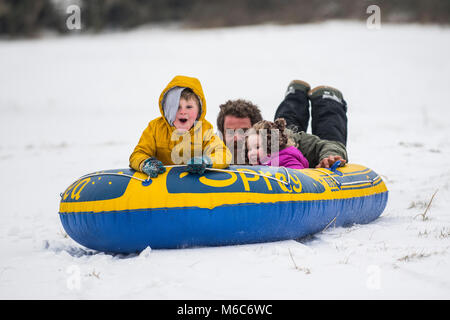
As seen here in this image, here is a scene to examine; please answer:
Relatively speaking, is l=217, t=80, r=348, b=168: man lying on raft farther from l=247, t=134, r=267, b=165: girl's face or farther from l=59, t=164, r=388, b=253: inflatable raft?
l=59, t=164, r=388, b=253: inflatable raft

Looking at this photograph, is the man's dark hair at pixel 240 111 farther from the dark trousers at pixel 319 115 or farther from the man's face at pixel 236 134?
the dark trousers at pixel 319 115

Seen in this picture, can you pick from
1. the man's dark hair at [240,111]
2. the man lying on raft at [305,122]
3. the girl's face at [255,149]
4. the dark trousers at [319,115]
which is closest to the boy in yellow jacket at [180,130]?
the girl's face at [255,149]

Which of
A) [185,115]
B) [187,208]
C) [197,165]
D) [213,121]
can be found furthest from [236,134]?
[213,121]

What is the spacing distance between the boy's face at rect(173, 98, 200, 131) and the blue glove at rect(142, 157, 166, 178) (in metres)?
0.40

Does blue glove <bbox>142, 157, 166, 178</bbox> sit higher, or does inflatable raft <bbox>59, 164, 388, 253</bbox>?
blue glove <bbox>142, 157, 166, 178</bbox>

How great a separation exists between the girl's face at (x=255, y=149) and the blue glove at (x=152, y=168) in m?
0.95

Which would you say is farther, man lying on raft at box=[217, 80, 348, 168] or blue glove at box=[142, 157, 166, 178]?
man lying on raft at box=[217, 80, 348, 168]

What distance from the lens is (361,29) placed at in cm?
1895

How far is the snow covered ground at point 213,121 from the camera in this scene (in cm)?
235

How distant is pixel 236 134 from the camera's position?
411 centimetres

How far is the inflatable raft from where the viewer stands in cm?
281

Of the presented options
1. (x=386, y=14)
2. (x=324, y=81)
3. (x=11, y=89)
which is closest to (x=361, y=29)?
(x=386, y=14)

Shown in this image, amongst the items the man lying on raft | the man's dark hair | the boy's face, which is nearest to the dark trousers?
the man lying on raft
